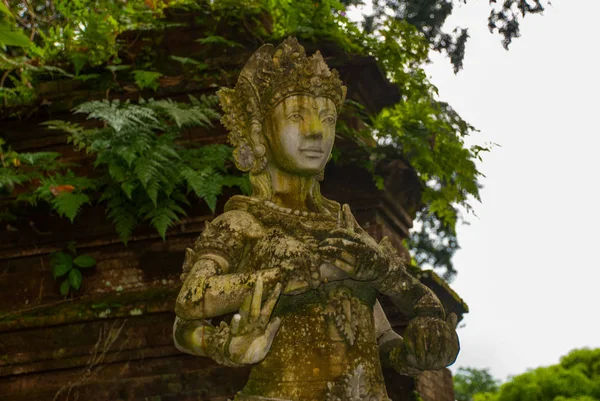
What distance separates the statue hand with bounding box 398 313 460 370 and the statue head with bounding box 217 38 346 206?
0.97 metres

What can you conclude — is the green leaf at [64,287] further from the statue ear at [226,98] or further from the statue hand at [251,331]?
the statue hand at [251,331]

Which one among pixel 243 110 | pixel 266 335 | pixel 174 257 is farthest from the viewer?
pixel 174 257

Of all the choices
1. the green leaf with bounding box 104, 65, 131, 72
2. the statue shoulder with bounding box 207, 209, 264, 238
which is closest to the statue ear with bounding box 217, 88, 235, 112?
the statue shoulder with bounding box 207, 209, 264, 238

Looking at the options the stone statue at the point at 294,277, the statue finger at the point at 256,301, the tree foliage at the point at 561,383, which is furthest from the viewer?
the tree foliage at the point at 561,383

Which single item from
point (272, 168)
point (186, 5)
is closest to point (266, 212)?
point (272, 168)

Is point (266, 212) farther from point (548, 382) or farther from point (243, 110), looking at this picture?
point (548, 382)

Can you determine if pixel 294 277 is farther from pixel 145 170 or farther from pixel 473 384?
pixel 473 384

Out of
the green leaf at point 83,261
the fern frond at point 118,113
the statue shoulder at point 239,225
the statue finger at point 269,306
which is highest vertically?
the fern frond at point 118,113

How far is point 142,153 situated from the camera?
6.43 metres

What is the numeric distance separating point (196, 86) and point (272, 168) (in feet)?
12.9

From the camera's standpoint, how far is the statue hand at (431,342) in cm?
327

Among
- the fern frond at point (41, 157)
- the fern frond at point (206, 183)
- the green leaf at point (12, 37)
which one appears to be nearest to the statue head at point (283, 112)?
the green leaf at point (12, 37)

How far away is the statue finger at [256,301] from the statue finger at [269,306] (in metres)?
0.03

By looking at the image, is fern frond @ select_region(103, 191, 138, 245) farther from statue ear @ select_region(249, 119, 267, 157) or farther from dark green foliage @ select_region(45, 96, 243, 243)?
statue ear @ select_region(249, 119, 267, 157)
